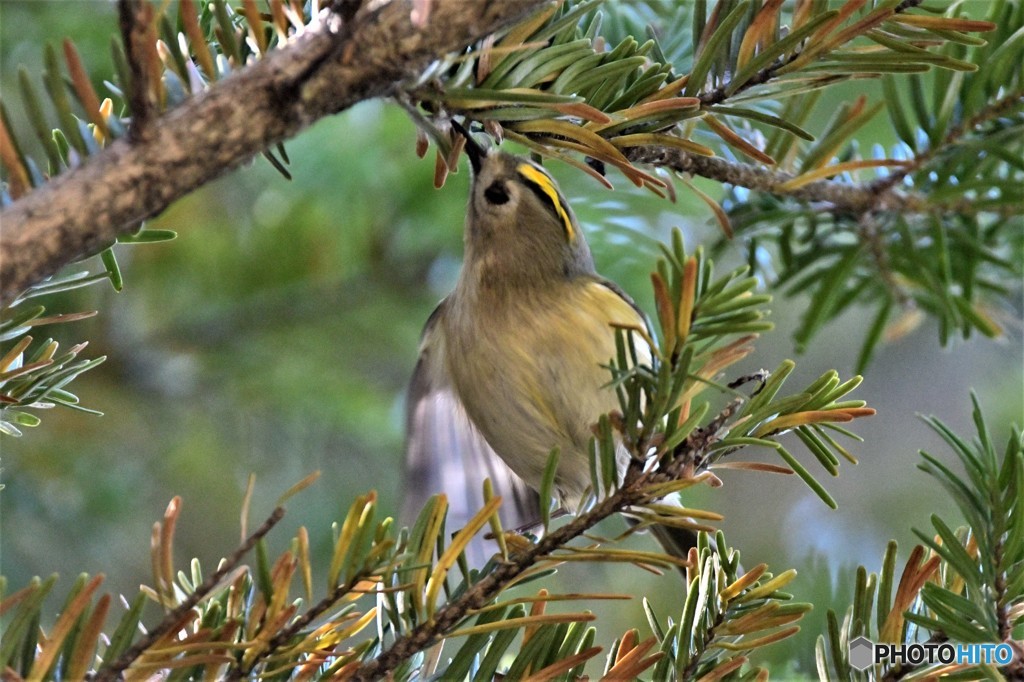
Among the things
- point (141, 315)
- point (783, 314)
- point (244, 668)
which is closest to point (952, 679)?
point (244, 668)

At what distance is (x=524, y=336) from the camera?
1283 mm

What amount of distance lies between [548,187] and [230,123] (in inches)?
34.6

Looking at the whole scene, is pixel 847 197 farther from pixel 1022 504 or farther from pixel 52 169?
pixel 52 169

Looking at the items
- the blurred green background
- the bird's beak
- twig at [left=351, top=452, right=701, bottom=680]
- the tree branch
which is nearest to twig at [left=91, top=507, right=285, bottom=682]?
twig at [left=351, top=452, right=701, bottom=680]

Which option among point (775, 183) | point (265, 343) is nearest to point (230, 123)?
point (775, 183)

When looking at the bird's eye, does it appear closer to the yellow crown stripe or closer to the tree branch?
the yellow crown stripe

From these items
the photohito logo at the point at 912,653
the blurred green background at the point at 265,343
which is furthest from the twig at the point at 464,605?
the blurred green background at the point at 265,343

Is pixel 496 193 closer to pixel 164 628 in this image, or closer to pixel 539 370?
pixel 539 370

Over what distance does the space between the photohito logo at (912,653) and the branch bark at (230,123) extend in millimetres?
548

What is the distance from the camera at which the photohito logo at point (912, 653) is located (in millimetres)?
753

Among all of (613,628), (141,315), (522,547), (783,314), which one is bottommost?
(613,628)

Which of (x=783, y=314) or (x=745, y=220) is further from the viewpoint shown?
(x=783, y=314)

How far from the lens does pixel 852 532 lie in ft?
7.99

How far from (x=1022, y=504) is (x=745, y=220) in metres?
0.55
